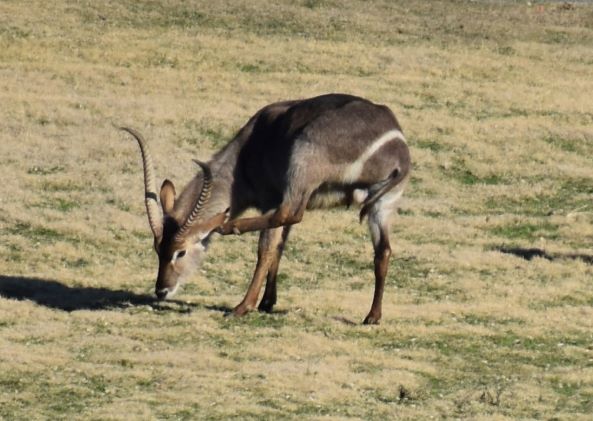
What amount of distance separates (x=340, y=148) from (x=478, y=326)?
3140 mm

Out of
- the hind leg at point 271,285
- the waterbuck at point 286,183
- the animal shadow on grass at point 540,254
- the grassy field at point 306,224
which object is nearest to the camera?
the grassy field at point 306,224

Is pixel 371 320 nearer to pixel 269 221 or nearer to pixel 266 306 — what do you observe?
pixel 266 306

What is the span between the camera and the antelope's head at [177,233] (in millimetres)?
19891

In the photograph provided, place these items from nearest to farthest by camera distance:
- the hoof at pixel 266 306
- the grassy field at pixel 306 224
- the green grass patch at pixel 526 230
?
1. the grassy field at pixel 306 224
2. the hoof at pixel 266 306
3. the green grass patch at pixel 526 230

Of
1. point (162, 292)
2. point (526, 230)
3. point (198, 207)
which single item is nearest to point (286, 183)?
point (198, 207)

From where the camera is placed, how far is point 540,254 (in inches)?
1038

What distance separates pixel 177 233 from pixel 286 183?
5.13 feet

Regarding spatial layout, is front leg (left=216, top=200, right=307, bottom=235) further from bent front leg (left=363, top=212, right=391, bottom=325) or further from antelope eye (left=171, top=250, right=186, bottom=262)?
bent front leg (left=363, top=212, right=391, bottom=325)

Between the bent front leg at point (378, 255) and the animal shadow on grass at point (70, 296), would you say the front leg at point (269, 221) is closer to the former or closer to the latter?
the bent front leg at point (378, 255)

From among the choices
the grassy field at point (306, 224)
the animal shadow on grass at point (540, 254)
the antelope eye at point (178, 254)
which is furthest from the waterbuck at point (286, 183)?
the animal shadow on grass at point (540, 254)

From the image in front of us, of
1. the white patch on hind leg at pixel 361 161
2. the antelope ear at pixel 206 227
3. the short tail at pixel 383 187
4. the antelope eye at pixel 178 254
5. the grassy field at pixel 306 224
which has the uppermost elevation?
the white patch on hind leg at pixel 361 161

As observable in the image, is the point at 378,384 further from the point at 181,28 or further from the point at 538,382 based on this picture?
the point at 181,28

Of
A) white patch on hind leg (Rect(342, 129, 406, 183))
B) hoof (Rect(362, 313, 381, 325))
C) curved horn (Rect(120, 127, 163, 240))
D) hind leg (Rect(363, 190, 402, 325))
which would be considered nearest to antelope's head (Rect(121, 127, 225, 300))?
curved horn (Rect(120, 127, 163, 240))

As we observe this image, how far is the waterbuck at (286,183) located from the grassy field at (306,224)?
0.93m
